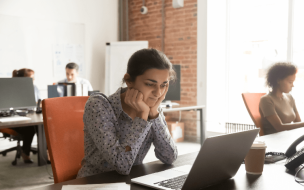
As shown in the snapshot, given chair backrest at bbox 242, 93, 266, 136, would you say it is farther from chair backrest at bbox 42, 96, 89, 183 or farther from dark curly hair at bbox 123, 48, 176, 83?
chair backrest at bbox 42, 96, 89, 183

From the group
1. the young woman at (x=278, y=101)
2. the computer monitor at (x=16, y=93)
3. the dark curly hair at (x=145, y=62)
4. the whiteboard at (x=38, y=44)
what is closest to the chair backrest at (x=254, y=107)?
the young woman at (x=278, y=101)

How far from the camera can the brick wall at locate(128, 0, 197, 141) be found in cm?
509

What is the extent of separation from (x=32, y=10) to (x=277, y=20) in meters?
3.72

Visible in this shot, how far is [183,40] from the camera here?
5188 millimetres

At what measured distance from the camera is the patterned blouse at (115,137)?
1.19 metres

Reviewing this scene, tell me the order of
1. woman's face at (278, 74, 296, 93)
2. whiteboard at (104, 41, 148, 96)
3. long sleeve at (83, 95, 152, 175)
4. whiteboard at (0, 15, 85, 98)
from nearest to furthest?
1. long sleeve at (83, 95, 152, 175)
2. woman's face at (278, 74, 296, 93)
3. whiteboard at (0, 15, 85, 98)
4. whiteboard at (104, 41, 148, 96)

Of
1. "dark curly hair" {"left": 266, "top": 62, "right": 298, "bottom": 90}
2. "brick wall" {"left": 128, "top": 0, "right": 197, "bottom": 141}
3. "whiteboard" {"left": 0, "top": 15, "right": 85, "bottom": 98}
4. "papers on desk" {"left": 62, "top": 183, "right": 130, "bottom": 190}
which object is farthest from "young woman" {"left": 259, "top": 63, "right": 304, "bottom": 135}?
"whiteboard" {"left": 0, "top": 15, "right": 85, "bottom": 98}

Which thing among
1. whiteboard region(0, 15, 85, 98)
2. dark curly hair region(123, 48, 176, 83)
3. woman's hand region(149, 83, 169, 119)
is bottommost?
woman's hand region(149, 83, 169, 119)

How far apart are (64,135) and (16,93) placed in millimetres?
2280

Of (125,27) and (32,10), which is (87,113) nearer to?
(32,10)

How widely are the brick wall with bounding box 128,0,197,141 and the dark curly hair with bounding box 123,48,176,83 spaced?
3.80 meters

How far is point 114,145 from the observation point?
120 cm

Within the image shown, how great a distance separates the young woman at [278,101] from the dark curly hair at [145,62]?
1.47 m

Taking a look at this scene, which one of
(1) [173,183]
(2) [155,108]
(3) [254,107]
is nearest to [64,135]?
(2) [155,108]
